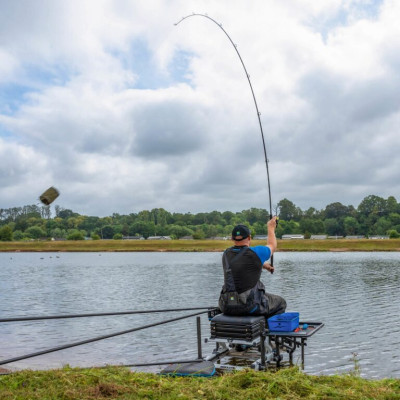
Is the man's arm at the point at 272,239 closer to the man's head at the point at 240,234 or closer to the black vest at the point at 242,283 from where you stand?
the man's head at the point at 240,234

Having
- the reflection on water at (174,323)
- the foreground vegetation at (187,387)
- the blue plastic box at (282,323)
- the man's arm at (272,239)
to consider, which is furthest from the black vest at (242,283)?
the reflection on water at (174,323)

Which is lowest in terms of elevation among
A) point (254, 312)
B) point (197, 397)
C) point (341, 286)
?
point (341, 286)

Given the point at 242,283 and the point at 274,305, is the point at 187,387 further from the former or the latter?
the point at 274,305

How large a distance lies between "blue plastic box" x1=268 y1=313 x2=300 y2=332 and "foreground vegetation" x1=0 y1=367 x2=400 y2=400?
1.29 meters

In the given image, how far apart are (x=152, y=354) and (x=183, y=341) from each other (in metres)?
2.05

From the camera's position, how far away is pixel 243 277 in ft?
26.4

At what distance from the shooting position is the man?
26.3ft

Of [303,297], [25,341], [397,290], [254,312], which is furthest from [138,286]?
[254,312]

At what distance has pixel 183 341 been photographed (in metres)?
18.2

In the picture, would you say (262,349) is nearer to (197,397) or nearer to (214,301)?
(197,397)

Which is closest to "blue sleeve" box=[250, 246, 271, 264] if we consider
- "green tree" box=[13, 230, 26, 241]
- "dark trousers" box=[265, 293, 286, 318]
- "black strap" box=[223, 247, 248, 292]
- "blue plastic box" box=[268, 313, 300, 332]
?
"black strap" box=[223, 247, 248, 292]

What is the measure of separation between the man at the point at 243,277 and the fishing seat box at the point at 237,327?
0.14 metres

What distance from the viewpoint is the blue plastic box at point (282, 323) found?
837cm

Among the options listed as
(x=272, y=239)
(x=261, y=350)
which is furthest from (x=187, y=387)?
(x=272, y=239)
